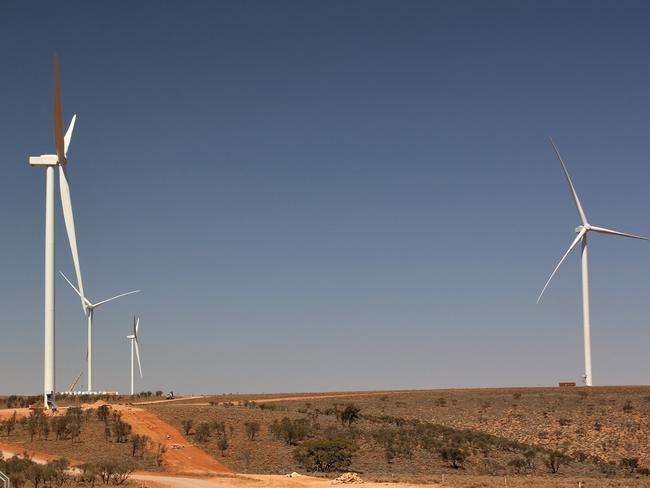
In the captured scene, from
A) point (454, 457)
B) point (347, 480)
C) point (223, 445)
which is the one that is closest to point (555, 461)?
point (454, 457)

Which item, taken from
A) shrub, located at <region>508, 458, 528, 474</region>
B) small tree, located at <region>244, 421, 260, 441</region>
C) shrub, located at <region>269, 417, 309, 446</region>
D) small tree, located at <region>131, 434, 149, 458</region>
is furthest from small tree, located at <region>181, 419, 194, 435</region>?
shrub, located at <region>508, 458, 528, 474</region>

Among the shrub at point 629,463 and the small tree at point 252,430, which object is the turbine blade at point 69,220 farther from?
the shrub at point 629,463

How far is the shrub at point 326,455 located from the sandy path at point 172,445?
205 inches

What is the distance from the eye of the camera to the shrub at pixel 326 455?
5953 cm

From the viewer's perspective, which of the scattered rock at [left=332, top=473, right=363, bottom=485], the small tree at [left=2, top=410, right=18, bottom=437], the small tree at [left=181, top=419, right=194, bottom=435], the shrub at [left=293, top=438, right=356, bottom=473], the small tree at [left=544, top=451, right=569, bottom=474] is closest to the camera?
the scattered rock at [left=332, top=473, right=363, bottom=485]

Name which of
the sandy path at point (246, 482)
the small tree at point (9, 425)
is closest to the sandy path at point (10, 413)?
the small tree at point (9, 425)

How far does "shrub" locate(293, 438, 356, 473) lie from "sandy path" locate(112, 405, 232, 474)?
5201mm

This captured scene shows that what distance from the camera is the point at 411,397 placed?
10306 centimetres

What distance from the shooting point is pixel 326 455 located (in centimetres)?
5972

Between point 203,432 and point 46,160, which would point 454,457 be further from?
point 46,160

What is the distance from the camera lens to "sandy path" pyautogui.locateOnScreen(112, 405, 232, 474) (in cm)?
5909

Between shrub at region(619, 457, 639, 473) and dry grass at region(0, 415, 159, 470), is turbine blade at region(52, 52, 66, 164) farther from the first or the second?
shrub at region(619, 457, 639, 473)

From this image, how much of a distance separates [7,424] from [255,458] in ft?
61.5

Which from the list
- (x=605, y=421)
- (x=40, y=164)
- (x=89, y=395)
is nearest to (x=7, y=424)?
(x=40, y=164)
